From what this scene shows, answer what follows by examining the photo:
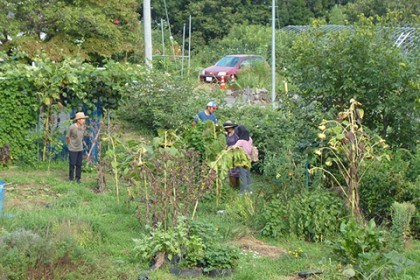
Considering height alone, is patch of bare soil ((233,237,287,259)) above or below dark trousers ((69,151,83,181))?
below

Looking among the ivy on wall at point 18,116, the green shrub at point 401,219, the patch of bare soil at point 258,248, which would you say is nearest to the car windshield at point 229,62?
the ivy on wall at point 18,116

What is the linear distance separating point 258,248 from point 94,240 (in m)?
2.16

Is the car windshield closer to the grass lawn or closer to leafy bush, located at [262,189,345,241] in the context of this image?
the grass lawn

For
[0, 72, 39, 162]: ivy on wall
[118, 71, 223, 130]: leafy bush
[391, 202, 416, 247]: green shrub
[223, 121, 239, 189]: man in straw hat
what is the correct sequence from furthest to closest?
[118, 71, 223, 130]: leafy bush
[0, 72, 39, 162]: ivy on wall
[223, 121, 239, 189]: man in straw hat
[391, 202, 416, 247]: green shrub

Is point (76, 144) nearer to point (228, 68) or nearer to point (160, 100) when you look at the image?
point (160, 100)

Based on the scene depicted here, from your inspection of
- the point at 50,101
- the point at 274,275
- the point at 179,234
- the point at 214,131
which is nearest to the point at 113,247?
the point at 179,234

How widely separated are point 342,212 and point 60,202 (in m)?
4.52

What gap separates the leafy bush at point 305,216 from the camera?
1041 cm

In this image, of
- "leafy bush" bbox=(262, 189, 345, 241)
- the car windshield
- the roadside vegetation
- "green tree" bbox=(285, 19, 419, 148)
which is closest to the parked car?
the car windshield

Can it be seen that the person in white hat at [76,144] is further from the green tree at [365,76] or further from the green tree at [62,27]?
the green tree at [62,27]

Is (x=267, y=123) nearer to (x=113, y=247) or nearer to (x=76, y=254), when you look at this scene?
(x=113, y=247)

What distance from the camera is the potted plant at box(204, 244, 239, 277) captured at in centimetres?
872

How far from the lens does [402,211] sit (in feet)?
31.8

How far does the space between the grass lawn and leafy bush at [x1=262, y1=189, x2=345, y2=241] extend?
0.72 ft
